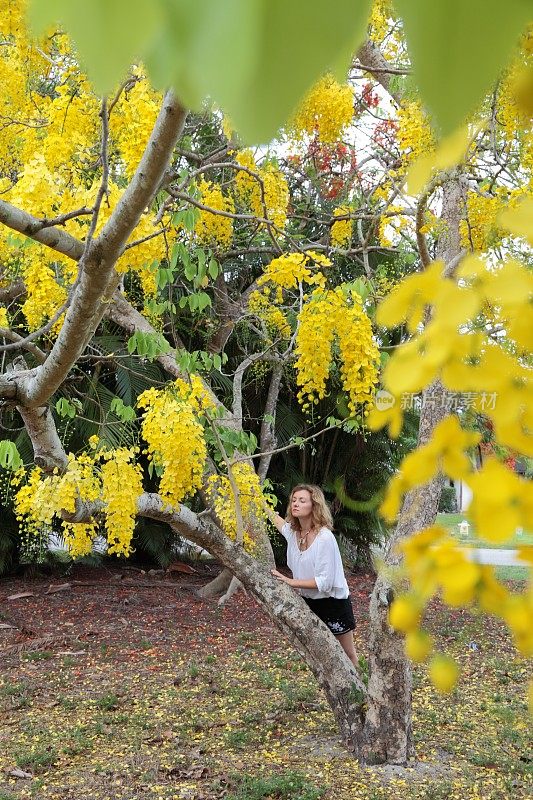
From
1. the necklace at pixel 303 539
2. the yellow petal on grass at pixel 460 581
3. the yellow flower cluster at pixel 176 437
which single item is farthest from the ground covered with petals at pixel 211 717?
the yellow petal on grass at pixel 460 581

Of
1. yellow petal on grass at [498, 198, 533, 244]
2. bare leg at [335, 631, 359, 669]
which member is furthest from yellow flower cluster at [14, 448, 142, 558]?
yellow petal on grass at [498, 198, 533, 244]

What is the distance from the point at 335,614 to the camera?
4359mm

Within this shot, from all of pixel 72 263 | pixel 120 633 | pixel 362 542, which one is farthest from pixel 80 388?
pixel 72 263

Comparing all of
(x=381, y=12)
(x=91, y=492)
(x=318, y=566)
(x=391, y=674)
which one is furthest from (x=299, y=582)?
(x=381, y=12)

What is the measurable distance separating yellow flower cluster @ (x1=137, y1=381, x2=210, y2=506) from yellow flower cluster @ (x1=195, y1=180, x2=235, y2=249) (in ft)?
3.77

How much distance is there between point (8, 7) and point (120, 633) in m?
4.79

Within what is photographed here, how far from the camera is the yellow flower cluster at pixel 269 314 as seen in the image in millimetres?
5883

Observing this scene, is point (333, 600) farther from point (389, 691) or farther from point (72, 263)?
point (72, 263)

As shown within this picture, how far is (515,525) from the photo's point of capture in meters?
0.34

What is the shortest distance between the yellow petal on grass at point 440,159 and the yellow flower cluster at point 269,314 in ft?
17.8

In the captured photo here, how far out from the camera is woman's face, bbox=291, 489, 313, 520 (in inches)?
176

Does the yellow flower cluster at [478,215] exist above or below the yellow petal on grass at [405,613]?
above

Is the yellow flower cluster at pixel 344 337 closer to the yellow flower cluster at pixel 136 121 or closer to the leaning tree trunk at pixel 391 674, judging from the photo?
the leaning tree trunk at pixel 391 674

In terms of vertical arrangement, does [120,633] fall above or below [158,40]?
below
